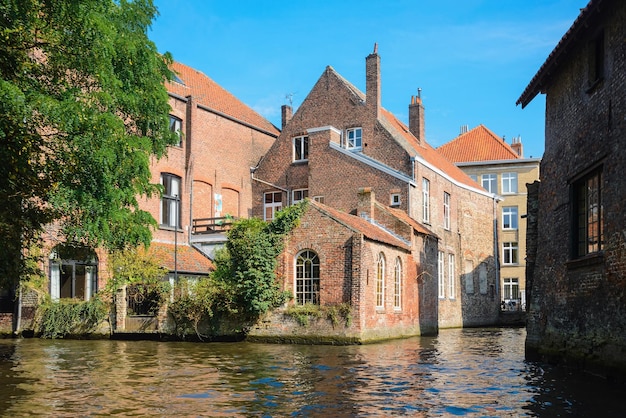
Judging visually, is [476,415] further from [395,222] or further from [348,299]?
[395,222]

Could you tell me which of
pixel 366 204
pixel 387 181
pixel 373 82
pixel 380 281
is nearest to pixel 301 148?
pixel 373 82

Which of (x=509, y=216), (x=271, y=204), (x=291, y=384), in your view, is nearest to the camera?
(x=291, y=384)

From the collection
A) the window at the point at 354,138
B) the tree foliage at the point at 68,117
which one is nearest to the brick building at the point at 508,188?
the window at the point at 354,138

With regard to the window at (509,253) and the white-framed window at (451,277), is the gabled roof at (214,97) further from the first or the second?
the window at (509,253)

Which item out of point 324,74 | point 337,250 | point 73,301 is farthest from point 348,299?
point 324,74

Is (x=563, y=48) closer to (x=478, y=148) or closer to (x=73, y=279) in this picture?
(x=73, y=279)

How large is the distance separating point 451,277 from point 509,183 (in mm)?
17519

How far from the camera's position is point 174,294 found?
82.8ft

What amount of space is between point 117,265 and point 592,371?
18416 mm

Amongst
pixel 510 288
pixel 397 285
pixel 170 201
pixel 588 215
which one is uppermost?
pixel 170 201

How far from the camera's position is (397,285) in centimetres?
2695

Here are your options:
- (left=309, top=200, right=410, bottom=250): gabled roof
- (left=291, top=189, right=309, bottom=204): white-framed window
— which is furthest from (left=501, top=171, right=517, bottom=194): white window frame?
(left=309, top=200, right=410, bottom=250): gabled roof

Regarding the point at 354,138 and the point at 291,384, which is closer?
the point at 291,384

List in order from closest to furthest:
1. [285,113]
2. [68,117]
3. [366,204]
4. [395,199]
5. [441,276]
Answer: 1. [68,117]
2. [366,204]
3. [395,199]
4. [441,276]
5. [285,113]
